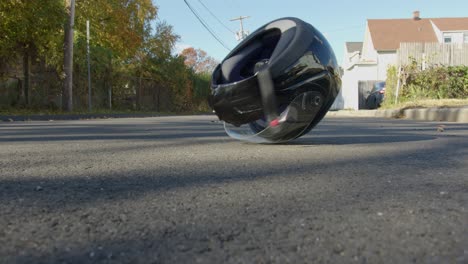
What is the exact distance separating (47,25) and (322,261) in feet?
54.4

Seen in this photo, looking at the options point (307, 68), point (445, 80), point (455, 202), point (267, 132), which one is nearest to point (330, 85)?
point (307, 68)

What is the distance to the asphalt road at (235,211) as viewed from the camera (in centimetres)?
104

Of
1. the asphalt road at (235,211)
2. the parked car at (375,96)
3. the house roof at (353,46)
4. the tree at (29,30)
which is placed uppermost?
the house roof at (353,46)

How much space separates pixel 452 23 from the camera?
37844 mm

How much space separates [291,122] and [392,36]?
36269 millimetres

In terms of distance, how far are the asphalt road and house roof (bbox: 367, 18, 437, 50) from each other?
115ft

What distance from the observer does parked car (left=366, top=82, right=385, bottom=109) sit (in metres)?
19.3

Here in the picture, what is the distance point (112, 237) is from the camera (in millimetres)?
1149

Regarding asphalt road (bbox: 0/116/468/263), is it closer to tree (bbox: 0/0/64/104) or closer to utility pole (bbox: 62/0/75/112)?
tree (bbox: 0/0/64/104)

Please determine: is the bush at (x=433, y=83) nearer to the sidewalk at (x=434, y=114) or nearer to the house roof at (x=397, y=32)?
the sidewalk at (x=434, y=114)

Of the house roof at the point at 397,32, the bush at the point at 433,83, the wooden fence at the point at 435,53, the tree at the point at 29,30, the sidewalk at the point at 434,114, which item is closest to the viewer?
the sidewalk at the point at 434,114

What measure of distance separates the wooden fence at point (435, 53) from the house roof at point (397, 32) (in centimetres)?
2010

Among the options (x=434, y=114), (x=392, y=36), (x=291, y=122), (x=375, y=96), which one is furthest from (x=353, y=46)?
(x=291, y=122)

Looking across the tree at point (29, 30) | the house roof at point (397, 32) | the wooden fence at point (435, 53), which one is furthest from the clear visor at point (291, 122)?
the house roof at point (397, 32)
